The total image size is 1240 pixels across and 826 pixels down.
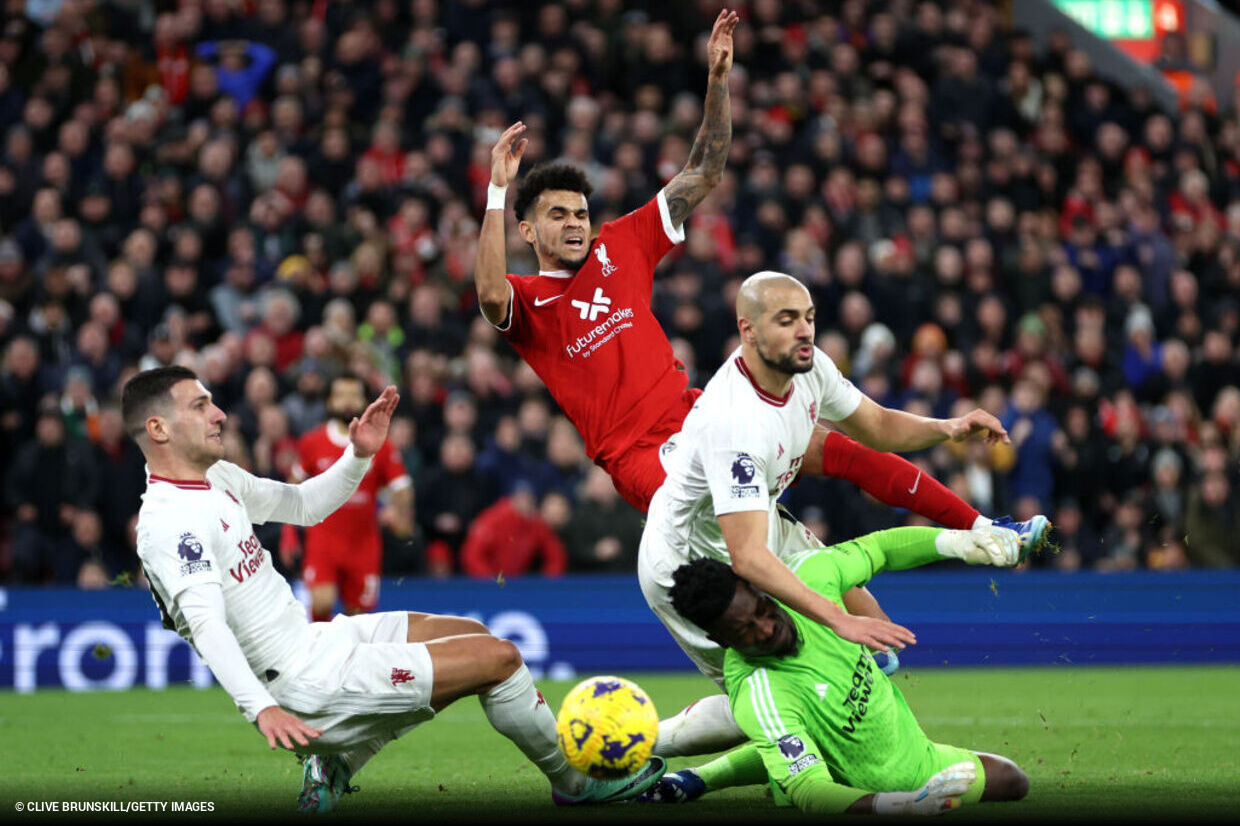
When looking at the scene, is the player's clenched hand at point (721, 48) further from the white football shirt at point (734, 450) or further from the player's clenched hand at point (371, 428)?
the player's clenched hand at point (371, 428)

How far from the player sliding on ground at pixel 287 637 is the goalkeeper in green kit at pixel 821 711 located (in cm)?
100

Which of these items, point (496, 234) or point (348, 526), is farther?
point (348, 526)

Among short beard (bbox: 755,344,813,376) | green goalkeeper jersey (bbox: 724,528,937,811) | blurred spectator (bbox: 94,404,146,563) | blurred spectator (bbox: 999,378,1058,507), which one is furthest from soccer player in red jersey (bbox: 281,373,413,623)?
green goalkeeper jersey (bbox: 724,528,937,811)

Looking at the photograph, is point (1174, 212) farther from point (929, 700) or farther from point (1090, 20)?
point (929, 700)

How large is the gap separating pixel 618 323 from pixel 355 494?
4.76 meters

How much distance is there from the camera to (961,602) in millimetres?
13586

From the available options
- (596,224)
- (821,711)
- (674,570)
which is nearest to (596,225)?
(596,224)

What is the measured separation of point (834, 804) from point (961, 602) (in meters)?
7.69

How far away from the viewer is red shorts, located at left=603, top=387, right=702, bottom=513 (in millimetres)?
7922

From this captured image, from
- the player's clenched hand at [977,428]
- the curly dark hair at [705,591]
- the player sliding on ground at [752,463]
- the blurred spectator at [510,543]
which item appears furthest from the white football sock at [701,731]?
the blurred spectator at [510,543]

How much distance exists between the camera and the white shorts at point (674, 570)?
734 centimetres

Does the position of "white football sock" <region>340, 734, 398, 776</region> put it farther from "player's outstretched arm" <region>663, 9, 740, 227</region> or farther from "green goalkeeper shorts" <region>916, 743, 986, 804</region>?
"player's outstretched arm" <region>663, 9, 740, 227</region>

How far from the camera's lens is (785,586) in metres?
6.42

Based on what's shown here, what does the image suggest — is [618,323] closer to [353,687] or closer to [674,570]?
[674,570]
